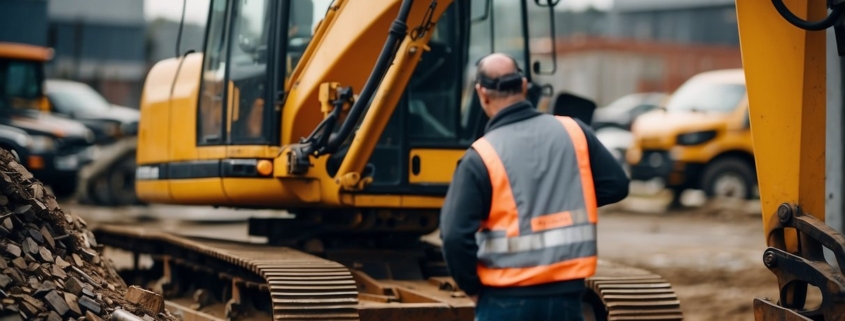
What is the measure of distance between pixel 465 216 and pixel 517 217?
0.67 ft

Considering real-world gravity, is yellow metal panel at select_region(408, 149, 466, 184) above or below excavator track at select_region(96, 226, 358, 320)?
above

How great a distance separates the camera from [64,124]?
2080 centimetres

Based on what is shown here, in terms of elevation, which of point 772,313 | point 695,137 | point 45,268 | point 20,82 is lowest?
point 772,313

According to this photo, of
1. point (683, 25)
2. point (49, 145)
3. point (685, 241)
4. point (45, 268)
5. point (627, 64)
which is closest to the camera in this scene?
point (45, 268)

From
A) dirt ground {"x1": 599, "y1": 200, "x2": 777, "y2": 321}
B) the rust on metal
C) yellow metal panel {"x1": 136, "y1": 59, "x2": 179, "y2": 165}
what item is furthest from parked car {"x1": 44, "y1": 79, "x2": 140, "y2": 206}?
the rust on metal

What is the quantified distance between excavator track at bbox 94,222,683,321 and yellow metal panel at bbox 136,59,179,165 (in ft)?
3.91

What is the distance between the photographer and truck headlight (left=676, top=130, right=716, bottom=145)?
1998 centimetres

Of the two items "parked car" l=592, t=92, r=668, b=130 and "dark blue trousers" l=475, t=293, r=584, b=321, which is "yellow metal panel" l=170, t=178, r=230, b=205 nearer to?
"dark blue trousers" l=475, t=293, r=584, b=321

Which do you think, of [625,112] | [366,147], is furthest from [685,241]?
[625,112]

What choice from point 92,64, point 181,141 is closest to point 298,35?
point 181,141

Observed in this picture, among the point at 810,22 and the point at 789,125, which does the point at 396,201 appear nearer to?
the point at 789,125

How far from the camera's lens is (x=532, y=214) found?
5.17 m

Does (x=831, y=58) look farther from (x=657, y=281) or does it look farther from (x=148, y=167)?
(x=148, y=167)

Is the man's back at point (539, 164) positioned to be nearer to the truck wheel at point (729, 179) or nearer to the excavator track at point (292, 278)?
the excavator track at point (292, 278)
